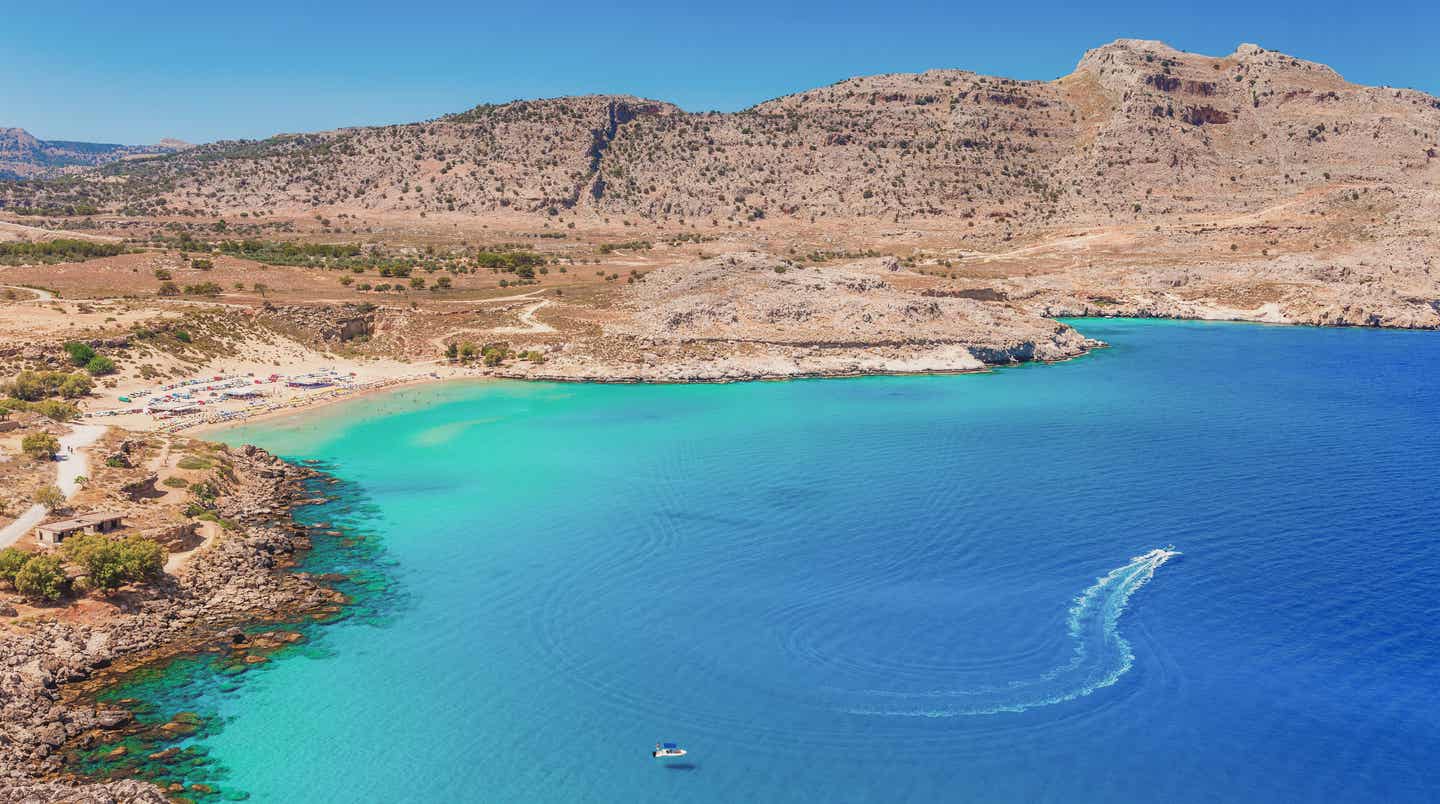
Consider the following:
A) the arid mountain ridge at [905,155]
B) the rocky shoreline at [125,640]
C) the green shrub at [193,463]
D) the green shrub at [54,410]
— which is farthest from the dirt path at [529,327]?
the arid mountain ridge at [905,155]

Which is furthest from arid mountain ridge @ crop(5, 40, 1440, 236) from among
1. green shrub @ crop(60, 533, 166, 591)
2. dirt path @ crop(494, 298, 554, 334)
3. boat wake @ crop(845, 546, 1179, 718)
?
green shrub @ crop(60, 533, 166, 591)

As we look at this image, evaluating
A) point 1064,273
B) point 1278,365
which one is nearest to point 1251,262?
point 1064,273

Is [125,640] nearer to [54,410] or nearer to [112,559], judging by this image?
[112,559]

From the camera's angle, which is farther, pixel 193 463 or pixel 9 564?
pixel 193 463

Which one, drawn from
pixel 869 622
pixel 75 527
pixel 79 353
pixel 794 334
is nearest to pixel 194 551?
pixel 75 527

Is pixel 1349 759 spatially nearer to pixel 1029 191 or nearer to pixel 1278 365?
pixel 1278 365
